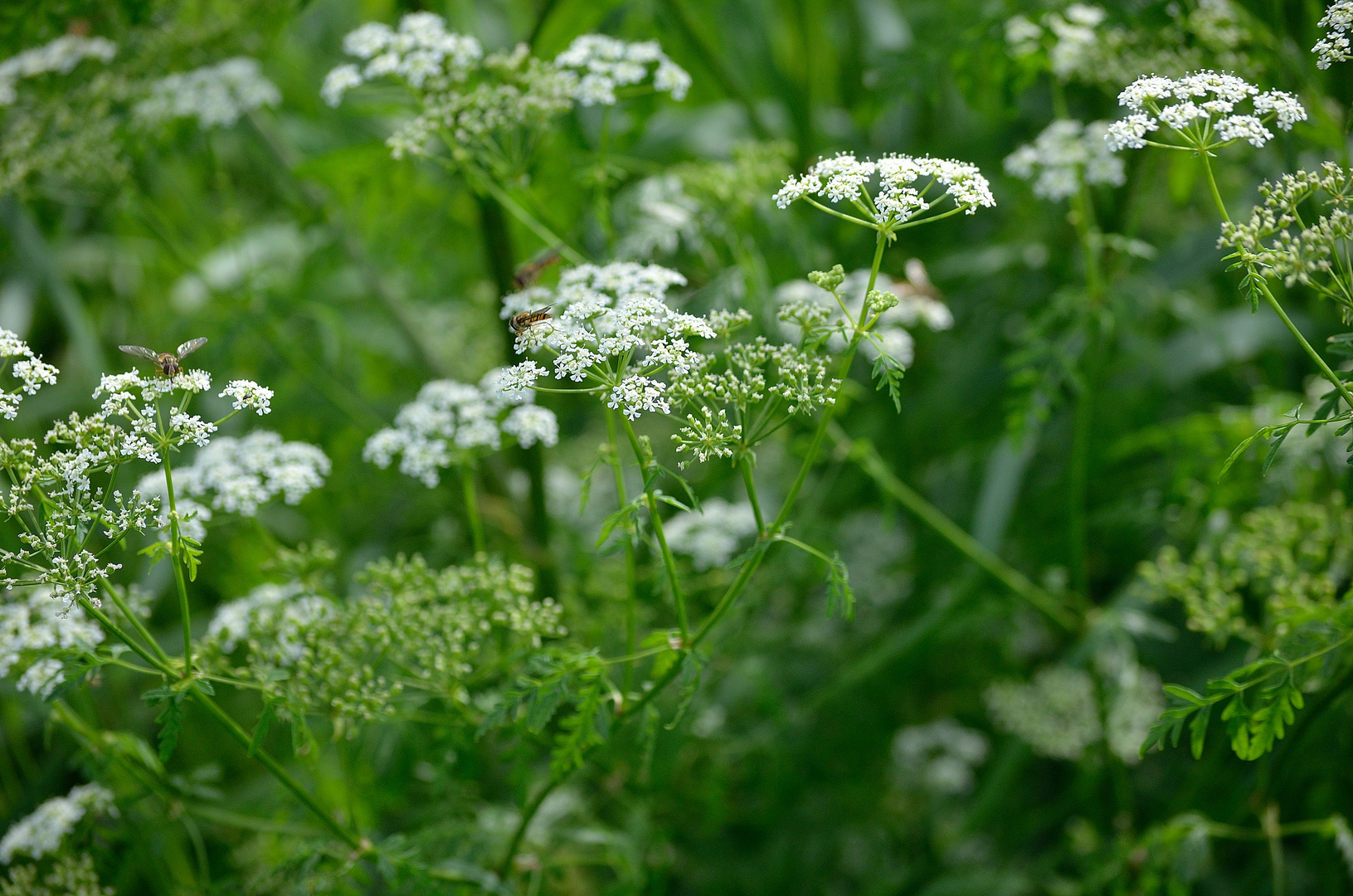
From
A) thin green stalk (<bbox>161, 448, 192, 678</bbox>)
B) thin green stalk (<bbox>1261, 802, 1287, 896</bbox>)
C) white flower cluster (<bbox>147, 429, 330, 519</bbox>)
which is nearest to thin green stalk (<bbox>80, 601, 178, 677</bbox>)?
thin green stalk (<bbox>161, 448, 192, 678</bbox>)

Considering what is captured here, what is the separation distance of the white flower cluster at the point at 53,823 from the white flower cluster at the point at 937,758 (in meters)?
2.95

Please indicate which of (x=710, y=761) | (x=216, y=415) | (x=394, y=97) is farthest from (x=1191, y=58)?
(x=216, y=415)

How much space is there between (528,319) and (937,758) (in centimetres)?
323

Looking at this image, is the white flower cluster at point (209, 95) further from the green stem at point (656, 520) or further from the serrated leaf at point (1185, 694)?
the serrated leaf at point (1185, 694)

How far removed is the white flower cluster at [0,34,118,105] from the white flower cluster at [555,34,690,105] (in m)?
1.74

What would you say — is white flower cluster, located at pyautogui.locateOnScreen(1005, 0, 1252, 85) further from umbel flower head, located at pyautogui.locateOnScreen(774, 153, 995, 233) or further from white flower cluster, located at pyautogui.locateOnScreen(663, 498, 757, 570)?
white flower cluster, located at pyautogui.locateOnScreen(663, 498, 757, 570)

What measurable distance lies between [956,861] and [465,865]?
2.40 m

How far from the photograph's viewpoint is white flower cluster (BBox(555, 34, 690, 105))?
96.2 inches

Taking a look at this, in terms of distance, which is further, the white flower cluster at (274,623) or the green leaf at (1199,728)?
the white flower cluster at (274,623)

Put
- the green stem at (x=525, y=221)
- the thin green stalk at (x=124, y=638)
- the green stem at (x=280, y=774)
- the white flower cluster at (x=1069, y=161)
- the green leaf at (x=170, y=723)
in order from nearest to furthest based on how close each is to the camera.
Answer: the thin green stalk at (x=124, y=638)
the green leaf at (x=170, y=723)
the green stem at (x=280, y=774)
the green stem at (x=525, y=221)
the white flower cluster at (x=1069, y=161)

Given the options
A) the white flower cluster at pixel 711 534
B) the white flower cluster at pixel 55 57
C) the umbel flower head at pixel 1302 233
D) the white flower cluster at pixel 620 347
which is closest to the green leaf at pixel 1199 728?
the umbel flower head at pixel 1302 233

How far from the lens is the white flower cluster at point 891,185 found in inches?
68.7

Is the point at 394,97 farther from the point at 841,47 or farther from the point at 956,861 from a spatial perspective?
the point at 956,861

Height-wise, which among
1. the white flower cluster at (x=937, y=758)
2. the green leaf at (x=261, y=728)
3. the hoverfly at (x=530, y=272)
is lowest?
the white flower cluster at (x=937, y=758)
